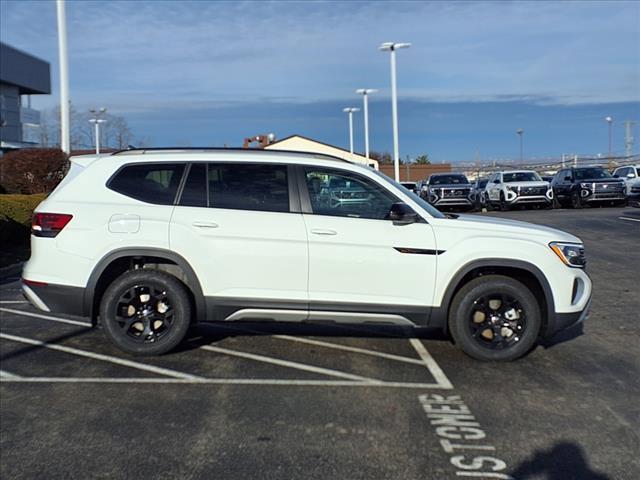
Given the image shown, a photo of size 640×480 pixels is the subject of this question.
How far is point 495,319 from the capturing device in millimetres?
6055

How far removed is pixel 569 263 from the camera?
6.02 meters

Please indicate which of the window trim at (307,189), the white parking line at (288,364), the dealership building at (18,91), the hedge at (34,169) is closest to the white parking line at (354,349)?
the white parking line at (288,364)

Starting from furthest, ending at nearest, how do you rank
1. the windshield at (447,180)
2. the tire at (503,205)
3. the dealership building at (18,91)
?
the dealership building at (18,91) < the windshield at (447,180) < the tire at (503,205)

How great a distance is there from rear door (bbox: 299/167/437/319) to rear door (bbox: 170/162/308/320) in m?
0.14

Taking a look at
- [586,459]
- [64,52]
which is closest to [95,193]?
[586,459]

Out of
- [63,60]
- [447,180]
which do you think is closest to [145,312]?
[63,60]

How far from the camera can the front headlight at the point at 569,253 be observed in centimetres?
602

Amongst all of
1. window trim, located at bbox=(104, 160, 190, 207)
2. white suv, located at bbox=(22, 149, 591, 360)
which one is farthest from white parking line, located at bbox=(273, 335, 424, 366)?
window trim, located at bbox=(104, 160, 190, 207)

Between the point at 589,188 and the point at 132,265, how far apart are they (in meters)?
24.4

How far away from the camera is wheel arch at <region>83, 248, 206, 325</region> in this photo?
6.03m

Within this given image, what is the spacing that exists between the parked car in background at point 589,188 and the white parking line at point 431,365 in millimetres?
22572

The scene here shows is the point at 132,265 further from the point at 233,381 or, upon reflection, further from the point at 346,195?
the point at 346,195

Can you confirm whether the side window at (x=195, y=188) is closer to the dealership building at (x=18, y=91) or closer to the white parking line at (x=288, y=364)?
the white parking line at (x=288, y=364)

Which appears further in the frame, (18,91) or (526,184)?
(18,91)
